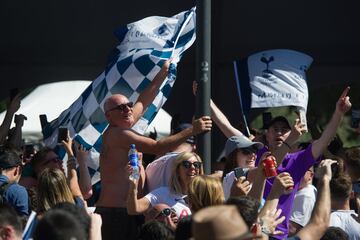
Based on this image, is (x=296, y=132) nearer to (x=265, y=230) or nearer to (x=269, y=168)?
(x=269, y=168)

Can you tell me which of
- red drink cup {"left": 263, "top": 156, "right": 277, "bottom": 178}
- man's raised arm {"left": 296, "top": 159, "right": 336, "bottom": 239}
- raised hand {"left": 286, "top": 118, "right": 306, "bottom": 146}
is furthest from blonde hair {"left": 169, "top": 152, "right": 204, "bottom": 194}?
man's raised arm {"left": 296, "top": 159, "right": 336, "bottom": 239}

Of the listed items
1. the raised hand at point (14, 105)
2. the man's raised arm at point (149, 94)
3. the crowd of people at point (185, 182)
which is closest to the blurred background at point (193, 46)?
the raised hand at point (14, 105)

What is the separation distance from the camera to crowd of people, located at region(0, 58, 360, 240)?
604 cm

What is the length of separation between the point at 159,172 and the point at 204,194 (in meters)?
1.75

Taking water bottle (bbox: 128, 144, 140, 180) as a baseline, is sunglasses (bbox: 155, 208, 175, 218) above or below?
below

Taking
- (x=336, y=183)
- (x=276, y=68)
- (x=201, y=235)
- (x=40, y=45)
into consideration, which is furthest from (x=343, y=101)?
(x=40, y=45)

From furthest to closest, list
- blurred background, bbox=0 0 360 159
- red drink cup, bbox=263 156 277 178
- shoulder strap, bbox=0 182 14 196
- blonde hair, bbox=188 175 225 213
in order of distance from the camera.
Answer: blurred background, bbox=0 0 360 159
shoulder strap, bbox=0 182 14 196
red drink cup, bbox=263 156 277 178
blonde hair, bbox=188 175 225 213

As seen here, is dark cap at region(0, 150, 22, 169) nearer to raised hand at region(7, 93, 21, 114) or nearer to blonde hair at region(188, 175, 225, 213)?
raised hand at region(7, 93, 21, 114)

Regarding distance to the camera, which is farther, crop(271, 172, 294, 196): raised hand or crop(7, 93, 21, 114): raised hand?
crop(7, 93, 21, 114): raised hand

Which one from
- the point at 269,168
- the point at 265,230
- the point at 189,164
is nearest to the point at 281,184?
the point at 269,168

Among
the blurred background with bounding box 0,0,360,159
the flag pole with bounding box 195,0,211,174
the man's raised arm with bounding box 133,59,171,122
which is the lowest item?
the blurred background with bounding box 0,0,360,159

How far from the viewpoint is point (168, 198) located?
723cm

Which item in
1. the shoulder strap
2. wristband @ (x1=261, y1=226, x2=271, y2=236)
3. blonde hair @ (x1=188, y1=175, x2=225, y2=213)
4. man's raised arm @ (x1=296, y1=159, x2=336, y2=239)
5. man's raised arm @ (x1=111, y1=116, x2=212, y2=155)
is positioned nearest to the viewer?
man's raised arm @ (x1=296, y1=159, x2=336, y2=239)

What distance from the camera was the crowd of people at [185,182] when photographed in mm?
6043
